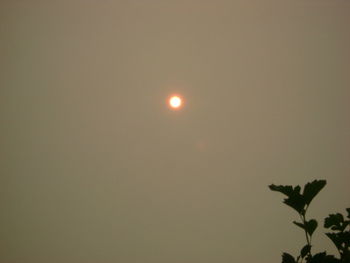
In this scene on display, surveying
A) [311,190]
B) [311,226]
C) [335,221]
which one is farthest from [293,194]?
[335,221]

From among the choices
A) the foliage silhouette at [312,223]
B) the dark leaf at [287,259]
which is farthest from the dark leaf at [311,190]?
the dark leaf at [287,259]

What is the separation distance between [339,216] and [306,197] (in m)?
0.36

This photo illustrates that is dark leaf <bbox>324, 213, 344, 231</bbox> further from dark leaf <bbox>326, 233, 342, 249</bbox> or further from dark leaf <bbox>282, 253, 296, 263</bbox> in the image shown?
dark leaf <bbox>282, 253, 296, 263</bbox>

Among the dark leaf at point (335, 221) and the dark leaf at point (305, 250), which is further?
the dark leaf at point (335, 221)

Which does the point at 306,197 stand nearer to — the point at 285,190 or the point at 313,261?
the point at 285,190

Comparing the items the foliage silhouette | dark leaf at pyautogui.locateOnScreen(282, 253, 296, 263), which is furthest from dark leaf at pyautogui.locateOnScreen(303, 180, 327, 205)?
dark leaf at pyautogui.locateOnScreen(282, 253, 296, 263)

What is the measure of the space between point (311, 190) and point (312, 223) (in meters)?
0.23

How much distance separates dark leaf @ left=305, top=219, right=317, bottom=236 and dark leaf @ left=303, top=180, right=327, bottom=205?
6.4 inches

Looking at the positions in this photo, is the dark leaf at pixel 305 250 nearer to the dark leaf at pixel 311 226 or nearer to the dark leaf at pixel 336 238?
the dark leaf at pixel 311 226

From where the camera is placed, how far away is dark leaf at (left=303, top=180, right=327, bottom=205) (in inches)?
60.2

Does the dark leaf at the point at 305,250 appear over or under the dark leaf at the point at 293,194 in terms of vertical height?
under

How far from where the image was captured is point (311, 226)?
5.29 ft

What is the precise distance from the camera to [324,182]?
1.55 metres

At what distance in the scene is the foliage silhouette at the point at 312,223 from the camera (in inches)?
58.3
